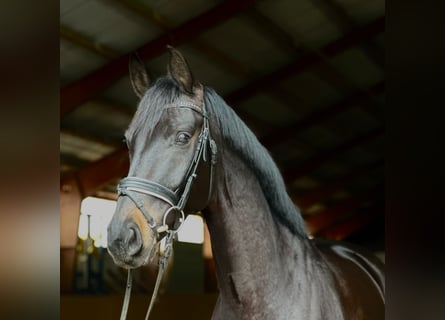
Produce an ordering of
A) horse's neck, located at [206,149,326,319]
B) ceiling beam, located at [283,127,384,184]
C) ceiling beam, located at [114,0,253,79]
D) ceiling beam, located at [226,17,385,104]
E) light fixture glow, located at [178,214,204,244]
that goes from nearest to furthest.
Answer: horse's neck, located at [206,149,326,319] < light fixture glow, located at [178,214,204,244] < ceiling beam, located at [114,0,253,79] < ceiling beam, located at [226,17,385,104] < ceiling beam, located at [283,127,384,184]

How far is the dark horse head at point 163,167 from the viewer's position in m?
0.79

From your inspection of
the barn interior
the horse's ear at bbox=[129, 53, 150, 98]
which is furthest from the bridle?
the barn interior

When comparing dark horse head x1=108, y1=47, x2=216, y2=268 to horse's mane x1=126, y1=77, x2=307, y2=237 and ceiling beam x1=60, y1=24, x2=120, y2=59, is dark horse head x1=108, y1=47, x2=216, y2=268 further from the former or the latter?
ceiling beam x1=60, y1=24, x2=120, y2=59

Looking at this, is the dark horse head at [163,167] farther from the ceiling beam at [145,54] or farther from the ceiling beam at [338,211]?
the ceiling beam at [338,211]

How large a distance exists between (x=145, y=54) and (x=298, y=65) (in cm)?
47

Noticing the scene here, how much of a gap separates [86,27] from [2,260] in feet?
2.40

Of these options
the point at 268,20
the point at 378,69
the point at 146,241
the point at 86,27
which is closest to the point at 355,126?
the point at 378,69

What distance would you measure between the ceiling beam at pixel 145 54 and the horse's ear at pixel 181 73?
32cm

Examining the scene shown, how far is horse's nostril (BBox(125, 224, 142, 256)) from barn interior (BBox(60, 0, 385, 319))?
0.34m

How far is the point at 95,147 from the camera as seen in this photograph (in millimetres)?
1301

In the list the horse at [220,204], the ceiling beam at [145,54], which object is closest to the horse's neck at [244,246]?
the horse at [220,204]

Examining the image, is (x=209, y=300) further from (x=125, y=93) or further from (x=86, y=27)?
(x=86, y=27)

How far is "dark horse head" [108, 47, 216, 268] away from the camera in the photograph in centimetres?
79

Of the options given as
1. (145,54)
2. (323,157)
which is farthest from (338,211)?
(145,54)
